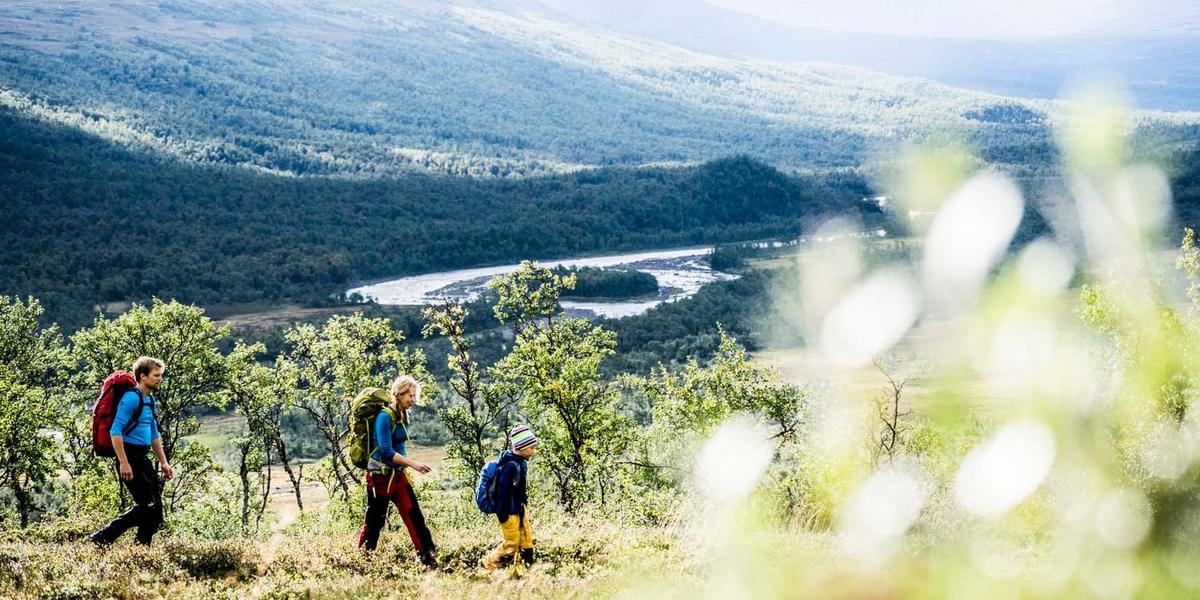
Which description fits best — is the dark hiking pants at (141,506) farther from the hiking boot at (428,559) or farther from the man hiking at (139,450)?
the hiking boot at (428,559)

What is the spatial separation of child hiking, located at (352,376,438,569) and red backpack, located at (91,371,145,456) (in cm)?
265

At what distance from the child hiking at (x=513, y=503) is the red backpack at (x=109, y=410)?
4426 mm

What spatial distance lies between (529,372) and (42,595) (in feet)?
53.8

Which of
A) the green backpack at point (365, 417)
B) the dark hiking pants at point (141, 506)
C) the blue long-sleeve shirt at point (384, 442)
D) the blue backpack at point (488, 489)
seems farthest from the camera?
the dark hiking pants at point (141, 506)

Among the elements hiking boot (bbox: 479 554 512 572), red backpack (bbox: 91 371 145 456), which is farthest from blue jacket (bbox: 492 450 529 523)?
red backpack (bbox: 91 371 145 456)

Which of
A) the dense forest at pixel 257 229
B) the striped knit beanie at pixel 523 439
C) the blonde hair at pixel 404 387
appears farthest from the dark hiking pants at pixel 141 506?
the dense forest at pixel 257 229

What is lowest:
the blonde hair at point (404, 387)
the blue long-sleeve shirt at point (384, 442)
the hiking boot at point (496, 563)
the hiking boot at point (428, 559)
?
the hiking boot at point (428, 559)

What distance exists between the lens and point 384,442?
37.3ft

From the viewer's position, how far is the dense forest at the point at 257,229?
134750mm

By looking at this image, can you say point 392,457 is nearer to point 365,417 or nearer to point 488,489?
point 365,417

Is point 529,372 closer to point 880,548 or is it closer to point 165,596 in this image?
point 880,548

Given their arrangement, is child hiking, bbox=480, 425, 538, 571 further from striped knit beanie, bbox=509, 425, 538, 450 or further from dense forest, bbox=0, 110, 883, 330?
dense forest, bbox=0, 110, 883, 330

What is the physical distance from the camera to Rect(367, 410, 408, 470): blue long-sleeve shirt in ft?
37.3

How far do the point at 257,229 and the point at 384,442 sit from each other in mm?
169888
